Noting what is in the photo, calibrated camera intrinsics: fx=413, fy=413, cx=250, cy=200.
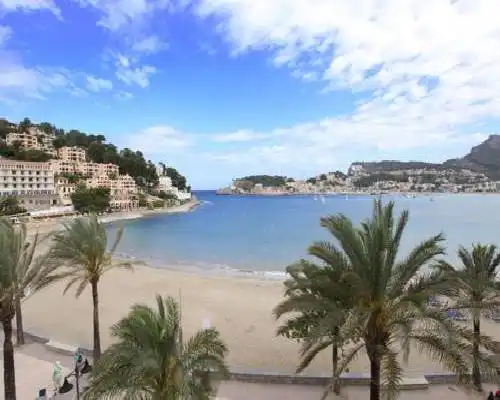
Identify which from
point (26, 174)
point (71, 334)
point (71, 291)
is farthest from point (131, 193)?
point (71, 334)

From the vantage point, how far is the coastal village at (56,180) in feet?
307

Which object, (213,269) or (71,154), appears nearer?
(213,269)

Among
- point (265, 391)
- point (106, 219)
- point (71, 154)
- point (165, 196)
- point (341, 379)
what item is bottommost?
point (265, 391)

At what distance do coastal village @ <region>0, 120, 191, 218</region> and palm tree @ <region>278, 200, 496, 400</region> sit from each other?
79.8 meters

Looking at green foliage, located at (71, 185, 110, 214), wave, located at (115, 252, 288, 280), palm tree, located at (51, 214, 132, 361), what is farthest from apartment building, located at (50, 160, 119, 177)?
palm tree, located at (51, 214, 132, 361)

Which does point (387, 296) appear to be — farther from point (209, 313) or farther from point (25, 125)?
point (25, 125)

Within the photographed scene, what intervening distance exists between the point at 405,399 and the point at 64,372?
9135 mm

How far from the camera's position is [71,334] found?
16938 millimetres

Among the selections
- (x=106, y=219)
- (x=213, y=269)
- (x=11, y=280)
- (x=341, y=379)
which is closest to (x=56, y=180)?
(x=106, y=219)

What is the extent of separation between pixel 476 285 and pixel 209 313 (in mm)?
13301

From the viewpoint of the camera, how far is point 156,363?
6.31 metres

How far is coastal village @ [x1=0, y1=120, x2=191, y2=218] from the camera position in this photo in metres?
93.5

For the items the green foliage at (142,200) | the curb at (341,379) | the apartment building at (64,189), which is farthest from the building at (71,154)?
the curb at (341,379)

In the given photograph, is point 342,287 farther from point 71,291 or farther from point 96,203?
point 96,203
